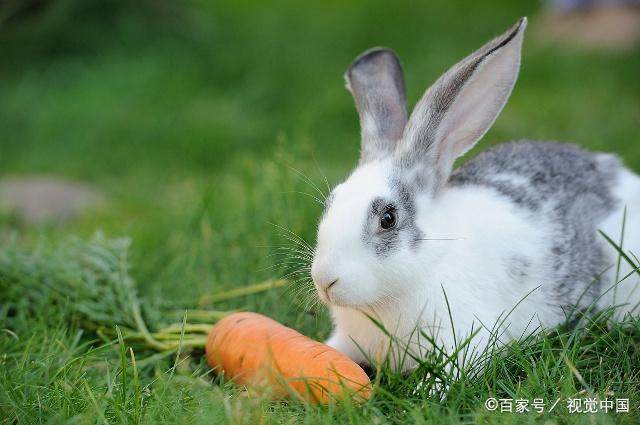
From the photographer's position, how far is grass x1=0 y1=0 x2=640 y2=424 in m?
2.79

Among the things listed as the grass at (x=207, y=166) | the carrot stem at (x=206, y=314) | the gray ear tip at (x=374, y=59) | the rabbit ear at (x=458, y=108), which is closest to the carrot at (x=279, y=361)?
the grass at (x=207, y=166)

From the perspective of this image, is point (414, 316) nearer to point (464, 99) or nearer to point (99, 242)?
point (464, 99)

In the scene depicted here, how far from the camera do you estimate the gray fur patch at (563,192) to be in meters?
3.31

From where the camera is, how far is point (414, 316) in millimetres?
3039

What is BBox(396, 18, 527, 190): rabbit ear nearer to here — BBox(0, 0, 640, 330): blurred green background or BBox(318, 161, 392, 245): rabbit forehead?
BBox(318, 161, 392, 245): rabbit forehead

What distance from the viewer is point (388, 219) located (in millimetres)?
2979

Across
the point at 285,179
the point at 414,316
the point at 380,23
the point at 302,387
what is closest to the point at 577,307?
the point at 414,316

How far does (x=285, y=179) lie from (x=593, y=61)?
4.78 m

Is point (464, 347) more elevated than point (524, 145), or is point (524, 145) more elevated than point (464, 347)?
point (524, 145)

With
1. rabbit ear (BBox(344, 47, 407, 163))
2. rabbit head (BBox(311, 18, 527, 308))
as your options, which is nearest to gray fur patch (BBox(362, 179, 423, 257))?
rabbit head (BBox(311, 18, 527, 308))

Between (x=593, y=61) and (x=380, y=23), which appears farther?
(x=380, y=23)

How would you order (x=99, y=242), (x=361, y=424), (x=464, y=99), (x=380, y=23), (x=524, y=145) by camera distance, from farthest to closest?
(x=380, y=23), (x=99, y=242), (x=524, y=145), (x=464, y=99), (x=361, y=424)

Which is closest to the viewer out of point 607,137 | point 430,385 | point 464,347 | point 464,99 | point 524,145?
point 430,385

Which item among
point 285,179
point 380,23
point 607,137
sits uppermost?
point 380,23
